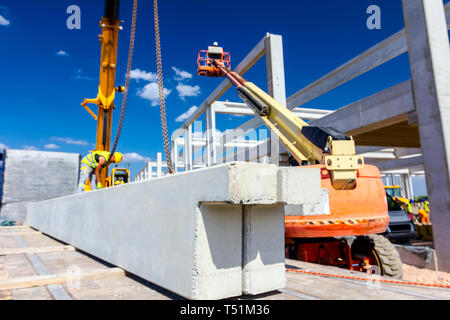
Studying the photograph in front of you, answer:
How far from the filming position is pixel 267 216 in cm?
252

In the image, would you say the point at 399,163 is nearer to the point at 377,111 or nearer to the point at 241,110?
the point at 241,110

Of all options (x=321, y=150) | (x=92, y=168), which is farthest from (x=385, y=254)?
(x=92, y=168)

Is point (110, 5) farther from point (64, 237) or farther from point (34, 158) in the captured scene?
point (34, 158)

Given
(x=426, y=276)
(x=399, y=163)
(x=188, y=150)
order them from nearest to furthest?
(x=426, y=276), (x=188, y=150), (x=399, y=163)

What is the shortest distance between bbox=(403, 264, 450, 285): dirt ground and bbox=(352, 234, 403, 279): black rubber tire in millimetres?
1800

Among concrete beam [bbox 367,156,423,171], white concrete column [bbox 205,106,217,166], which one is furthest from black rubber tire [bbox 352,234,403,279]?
concrete beam [bbox 367,156,423,171]

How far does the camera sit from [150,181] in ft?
9.58

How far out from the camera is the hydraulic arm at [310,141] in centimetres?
477

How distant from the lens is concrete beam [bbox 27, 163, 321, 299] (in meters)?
2.09

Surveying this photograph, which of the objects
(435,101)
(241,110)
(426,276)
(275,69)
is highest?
(241,110)

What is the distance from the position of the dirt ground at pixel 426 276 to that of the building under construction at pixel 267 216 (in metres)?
0.14

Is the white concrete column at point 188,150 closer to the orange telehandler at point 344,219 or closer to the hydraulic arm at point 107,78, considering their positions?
the hydraulic arm at point 107,78

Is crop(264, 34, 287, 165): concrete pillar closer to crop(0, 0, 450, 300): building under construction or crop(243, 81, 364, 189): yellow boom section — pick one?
crop(0, 0, 450, 300): building under construction

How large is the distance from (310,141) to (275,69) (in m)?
6.69
